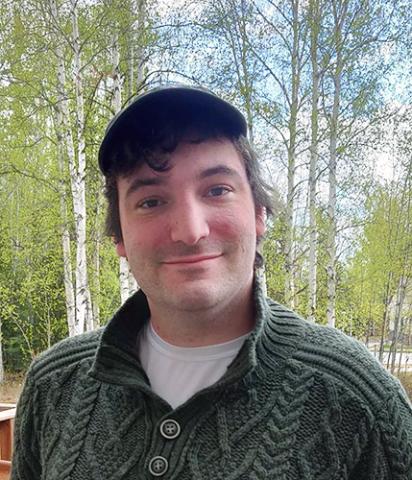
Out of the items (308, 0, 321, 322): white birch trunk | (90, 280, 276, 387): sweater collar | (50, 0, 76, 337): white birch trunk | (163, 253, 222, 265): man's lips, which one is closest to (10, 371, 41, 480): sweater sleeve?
(90, 280, 276, 387): sweater collar

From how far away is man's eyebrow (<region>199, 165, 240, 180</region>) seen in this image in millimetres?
688

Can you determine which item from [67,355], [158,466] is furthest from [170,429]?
[67,355]

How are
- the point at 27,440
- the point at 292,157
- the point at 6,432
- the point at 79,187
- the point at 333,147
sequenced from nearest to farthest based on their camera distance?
1. the point at 27,440
2. the point at 6,432
3. the point at 79,187
4. the point at 333,147
5. the point at 292,157

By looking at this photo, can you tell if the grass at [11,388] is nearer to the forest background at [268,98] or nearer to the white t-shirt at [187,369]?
the forest background at [268,98]

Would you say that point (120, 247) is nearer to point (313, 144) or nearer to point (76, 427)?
point (76, 427)

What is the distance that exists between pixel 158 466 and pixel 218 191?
0.39 metres

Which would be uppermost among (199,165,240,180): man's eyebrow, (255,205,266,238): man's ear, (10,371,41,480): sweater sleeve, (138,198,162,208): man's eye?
(199,165,240,180): man's eyebrow

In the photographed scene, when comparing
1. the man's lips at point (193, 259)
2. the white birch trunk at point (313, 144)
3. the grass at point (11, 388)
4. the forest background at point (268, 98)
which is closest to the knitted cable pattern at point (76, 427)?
the man's lips at point (193, 259)

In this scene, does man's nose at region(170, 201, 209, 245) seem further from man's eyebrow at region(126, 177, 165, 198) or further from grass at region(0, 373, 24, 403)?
grass at region(0, 373, 24, 403)

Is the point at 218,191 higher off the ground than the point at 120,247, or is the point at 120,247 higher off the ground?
the point at 218,191

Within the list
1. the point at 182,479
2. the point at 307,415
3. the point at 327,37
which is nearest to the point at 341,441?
the point at 307,415

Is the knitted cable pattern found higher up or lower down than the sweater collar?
lower down

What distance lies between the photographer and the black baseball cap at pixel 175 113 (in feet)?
2.31

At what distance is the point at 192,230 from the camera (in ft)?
2.15
